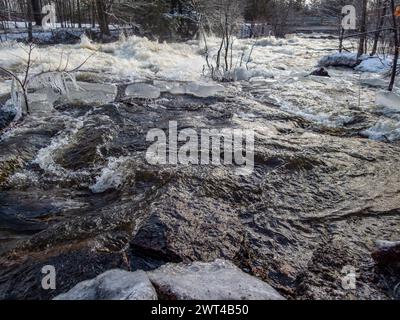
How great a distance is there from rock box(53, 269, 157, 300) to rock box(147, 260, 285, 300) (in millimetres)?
100

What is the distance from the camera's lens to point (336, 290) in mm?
2424

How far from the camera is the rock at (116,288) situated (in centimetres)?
192

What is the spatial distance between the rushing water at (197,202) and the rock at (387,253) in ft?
0.23

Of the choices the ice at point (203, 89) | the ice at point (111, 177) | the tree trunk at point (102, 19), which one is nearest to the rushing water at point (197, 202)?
the ice at point (111, 177)

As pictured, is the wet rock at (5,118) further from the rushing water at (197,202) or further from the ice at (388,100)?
the ice at (388,100)

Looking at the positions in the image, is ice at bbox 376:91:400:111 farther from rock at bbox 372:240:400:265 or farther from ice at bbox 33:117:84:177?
ice at bbox 33:117:84:177

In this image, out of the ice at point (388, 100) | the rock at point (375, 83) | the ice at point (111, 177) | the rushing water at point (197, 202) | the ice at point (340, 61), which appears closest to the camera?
the rushing water at point (197, 202)

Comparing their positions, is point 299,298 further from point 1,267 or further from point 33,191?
point 33,191

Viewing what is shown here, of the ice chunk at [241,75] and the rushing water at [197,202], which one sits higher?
the ice chunk at [241,75]

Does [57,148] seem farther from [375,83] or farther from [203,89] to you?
[375,83]

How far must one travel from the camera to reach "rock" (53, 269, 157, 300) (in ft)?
6.31

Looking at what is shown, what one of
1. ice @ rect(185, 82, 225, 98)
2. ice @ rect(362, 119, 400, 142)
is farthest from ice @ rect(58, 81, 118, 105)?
ice @ rect(362, 119, 400, 142)

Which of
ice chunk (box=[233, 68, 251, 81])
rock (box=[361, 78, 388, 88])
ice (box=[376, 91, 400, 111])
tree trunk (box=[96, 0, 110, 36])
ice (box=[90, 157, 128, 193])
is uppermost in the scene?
tree trunk (box=[96, 0, 110, 36])

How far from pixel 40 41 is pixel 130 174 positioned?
1388 centimetres
